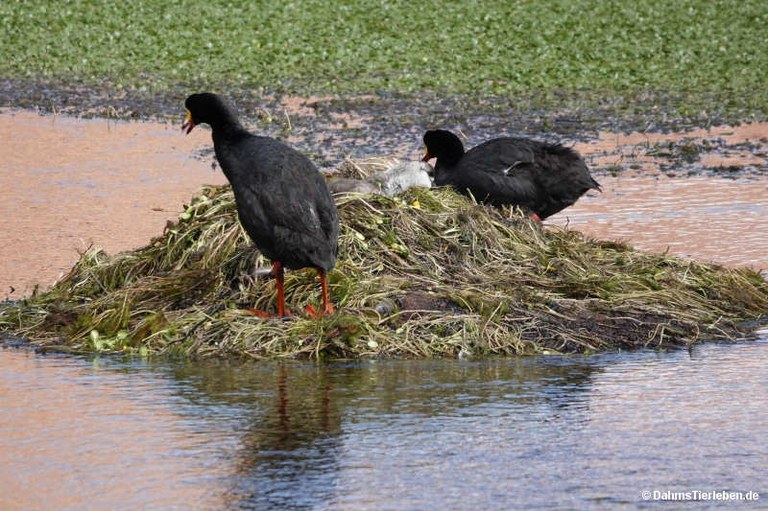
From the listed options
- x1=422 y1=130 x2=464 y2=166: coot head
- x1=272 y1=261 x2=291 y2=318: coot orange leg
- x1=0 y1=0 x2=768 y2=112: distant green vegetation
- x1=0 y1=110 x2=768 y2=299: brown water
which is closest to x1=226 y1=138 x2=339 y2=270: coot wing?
x1=272 y1=261 x2=291 y2=318: coot orange leg

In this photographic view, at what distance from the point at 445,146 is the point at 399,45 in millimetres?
14478

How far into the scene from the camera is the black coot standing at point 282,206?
9836 mm

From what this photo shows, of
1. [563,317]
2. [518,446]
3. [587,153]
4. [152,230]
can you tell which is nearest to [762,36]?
[587,153]

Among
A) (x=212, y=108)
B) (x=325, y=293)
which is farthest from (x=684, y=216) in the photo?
(x=212, y=108)

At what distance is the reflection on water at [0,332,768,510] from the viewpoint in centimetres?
683

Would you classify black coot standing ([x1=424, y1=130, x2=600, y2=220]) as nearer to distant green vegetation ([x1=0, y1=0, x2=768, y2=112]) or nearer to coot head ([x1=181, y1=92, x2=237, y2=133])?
coot head ([x1=181, y1=92, x2=237, y2=133])

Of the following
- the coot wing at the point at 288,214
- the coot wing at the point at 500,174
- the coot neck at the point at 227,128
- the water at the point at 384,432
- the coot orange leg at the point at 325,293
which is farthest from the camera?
the coot wing at the point at 500,174

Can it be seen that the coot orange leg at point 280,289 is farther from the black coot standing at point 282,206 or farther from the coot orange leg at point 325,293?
the coot orange leg at point 325,293

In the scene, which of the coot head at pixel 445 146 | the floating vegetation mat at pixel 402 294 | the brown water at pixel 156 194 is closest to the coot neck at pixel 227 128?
the floating vegetation mat at pixel 402 294

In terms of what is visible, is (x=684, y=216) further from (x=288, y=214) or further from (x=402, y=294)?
(x=288, y=214)

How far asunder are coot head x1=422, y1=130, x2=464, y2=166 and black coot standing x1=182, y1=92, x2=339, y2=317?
3.05m

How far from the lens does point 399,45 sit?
27.5m

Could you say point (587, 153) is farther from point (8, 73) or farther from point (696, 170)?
point (8, 73)

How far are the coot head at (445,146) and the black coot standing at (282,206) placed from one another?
3052mm
